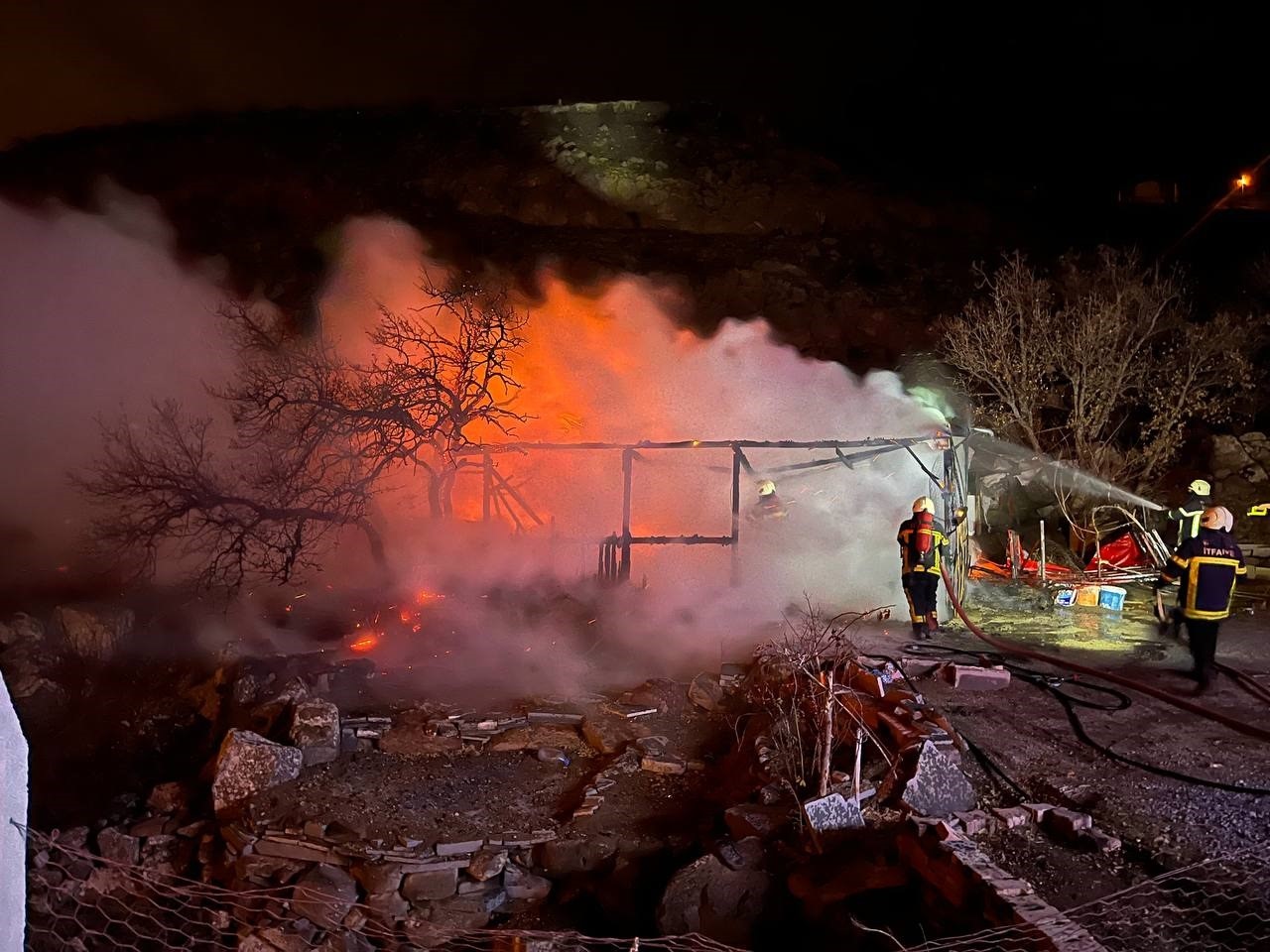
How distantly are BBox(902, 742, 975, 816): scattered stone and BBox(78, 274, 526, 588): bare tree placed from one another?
10.00 meters

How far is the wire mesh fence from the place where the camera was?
12.9 feet

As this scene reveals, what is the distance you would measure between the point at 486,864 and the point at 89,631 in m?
8.66

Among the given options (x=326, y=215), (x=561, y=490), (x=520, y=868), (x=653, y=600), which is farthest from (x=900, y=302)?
(x=520, y=868)

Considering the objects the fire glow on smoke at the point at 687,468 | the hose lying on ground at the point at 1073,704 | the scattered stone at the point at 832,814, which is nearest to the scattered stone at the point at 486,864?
the scattered stone at the point at 832,814

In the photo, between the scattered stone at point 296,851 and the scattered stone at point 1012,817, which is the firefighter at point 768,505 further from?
the scattered stone at point 296,851

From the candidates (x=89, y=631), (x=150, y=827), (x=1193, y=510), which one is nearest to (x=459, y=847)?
(x=150, y=827)

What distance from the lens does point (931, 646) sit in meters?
9.92

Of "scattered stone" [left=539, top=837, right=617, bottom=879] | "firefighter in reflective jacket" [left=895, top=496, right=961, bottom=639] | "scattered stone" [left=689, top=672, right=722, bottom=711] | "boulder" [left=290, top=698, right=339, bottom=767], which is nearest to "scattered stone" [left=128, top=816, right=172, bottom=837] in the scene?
"boulder" [left=290, top=698, right=339, bottom=767]

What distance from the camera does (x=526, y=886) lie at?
675 centimetres

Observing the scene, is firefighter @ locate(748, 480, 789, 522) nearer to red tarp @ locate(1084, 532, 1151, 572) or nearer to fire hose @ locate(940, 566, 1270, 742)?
fire hose @ locate(940, 566, 1270, 742)

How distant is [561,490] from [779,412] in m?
4.49

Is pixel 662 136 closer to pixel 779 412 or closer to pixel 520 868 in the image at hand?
pixel 779 412

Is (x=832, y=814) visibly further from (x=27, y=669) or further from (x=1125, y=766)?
(x=27, y=669)

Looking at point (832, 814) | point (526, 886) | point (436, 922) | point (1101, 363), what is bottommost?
point (436, 922)
